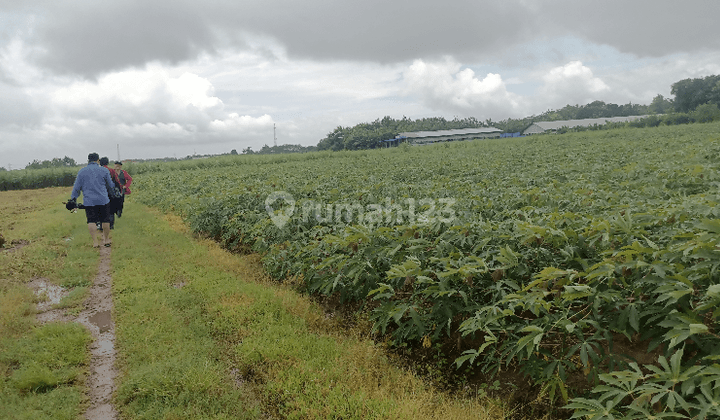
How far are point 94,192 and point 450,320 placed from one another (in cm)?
847

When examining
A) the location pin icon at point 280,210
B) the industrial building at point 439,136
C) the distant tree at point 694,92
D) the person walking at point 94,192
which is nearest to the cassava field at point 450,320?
the location pin icon at point 280,210

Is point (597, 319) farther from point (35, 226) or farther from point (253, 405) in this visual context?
point (35, 226)

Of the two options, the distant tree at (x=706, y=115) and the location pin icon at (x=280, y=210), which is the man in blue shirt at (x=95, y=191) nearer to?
the location pin icon at (x=280, y=210)

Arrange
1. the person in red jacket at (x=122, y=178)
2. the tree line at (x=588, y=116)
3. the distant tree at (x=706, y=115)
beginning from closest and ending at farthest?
the person in red jacket at (x=122, y=178) → the distant tree at (x=706, y=115) → the tree line at (x=588, y=116)

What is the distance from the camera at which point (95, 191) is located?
8672 millimetres

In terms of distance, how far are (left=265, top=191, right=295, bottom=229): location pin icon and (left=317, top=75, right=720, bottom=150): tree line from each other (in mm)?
56865

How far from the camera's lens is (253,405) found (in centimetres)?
348

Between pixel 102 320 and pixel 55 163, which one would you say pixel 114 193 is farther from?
pixel 55 163

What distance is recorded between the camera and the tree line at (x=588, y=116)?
2042 inches

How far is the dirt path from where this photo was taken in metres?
3.62

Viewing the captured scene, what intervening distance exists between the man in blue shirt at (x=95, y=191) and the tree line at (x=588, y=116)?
2359 inches

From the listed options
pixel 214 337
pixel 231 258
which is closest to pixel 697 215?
pixel 214 337

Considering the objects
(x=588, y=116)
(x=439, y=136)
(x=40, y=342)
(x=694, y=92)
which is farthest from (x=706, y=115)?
(x=40, y=342)

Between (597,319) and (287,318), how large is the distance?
3.34m
